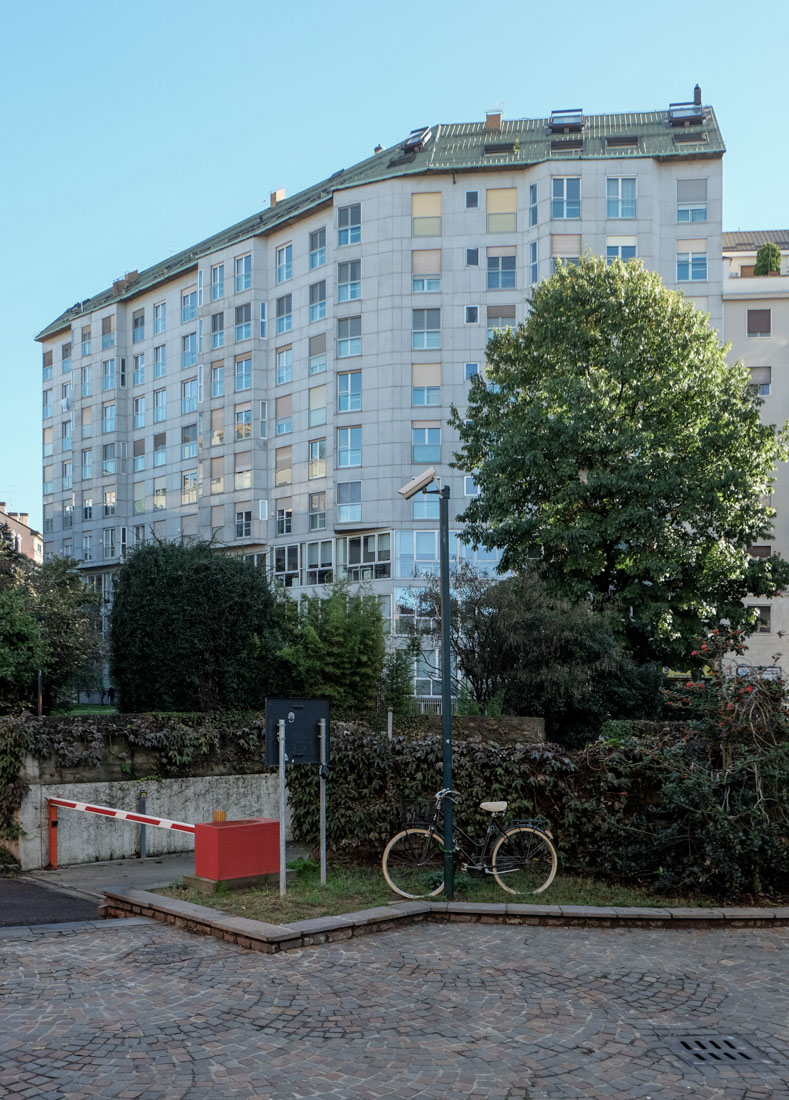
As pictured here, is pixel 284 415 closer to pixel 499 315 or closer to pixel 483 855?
pixel 499 315

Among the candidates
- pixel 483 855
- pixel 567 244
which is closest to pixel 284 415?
pixel 567 244

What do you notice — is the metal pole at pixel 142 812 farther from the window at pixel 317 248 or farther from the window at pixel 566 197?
the window at pixel 317 248

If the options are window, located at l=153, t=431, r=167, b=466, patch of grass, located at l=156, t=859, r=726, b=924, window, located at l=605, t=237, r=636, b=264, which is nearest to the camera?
patch of grass, located at l=156, t=859, r=726, b=924

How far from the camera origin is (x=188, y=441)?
61.9 m

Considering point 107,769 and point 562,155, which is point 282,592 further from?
point 562,155

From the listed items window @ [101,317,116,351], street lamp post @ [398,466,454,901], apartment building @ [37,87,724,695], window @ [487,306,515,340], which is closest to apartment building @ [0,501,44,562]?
window @ [101,317,116,351]

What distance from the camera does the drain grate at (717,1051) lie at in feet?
20.9

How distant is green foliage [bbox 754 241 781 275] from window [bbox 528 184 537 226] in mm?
14394

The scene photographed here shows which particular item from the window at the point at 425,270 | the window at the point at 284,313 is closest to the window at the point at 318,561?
the window at the point at 284,313

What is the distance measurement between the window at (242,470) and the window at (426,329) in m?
11.7

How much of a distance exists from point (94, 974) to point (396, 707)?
73.3 feet

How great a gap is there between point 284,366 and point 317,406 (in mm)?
3903

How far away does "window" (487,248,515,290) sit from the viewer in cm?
4962

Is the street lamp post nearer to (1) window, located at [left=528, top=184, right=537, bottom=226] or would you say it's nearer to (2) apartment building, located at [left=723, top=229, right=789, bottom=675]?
(1) window, located at [left=528, top=184, right=537, bottom=226]
